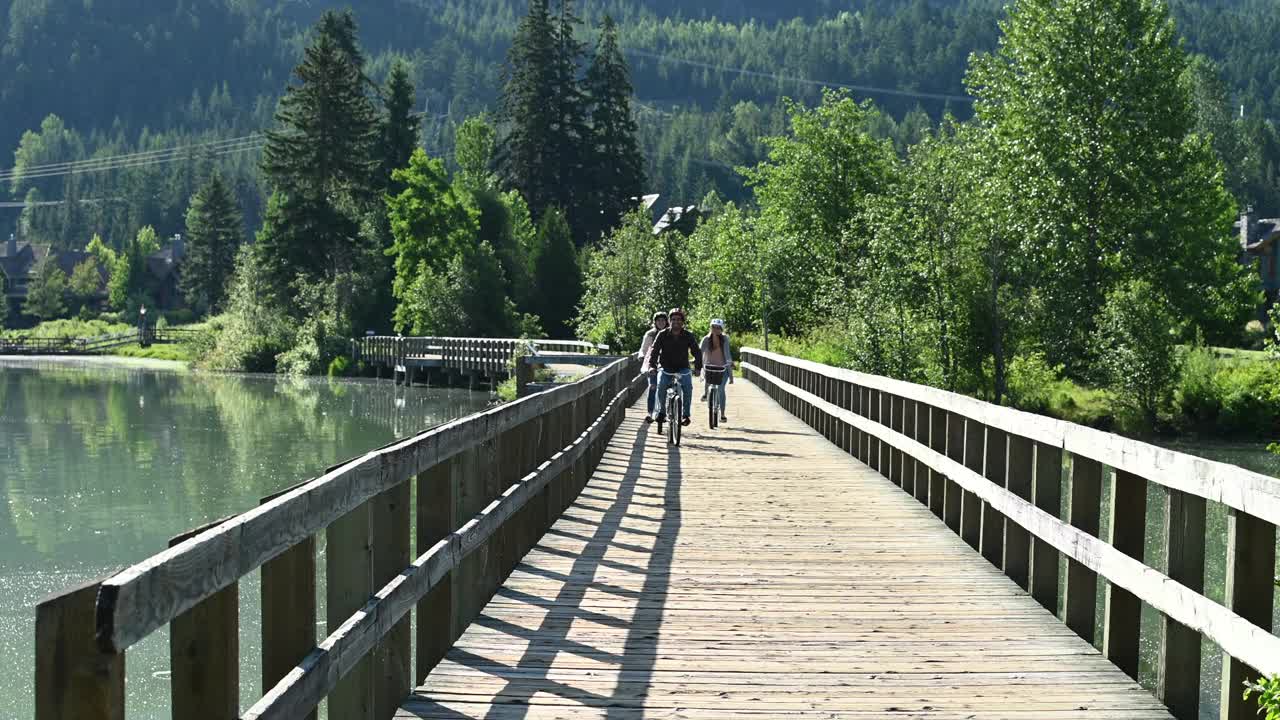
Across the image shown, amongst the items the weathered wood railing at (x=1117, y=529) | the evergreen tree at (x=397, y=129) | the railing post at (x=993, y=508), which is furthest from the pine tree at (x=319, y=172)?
the railing post at (x=993, y=508)

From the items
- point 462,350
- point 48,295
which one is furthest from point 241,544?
point 48,295

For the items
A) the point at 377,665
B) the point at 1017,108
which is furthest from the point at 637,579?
the point at 1017,108

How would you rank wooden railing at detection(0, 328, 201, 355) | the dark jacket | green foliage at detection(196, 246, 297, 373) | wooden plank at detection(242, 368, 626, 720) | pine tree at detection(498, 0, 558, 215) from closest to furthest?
wooden plank at detection(242, 368, 626, 720)
the dark jacket
green foliage at detection(196, 246, 297, 373)
pine tree at detection(498, 0, 558, 215)
wooden railing at detection(0, 328, 201, 355)

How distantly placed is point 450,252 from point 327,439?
41666 mm

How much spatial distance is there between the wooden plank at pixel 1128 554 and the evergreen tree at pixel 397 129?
82.0 m

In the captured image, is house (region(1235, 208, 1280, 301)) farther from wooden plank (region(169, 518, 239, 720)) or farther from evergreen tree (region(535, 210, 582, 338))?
wooden plank (region(169, 518, 239, 720))

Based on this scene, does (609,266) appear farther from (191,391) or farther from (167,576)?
(167,576)

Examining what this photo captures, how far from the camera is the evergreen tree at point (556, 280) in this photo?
277ft

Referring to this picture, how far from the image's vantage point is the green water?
16.1 meters

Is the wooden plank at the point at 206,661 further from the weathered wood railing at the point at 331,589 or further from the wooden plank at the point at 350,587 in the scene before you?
the wooden plank at the point at 350,587

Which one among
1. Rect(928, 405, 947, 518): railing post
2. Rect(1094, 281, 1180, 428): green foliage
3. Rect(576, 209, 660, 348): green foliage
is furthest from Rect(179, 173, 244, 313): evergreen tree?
Rect(928, 405, 947, 518): railing post

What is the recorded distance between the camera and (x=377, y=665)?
18.6 ft

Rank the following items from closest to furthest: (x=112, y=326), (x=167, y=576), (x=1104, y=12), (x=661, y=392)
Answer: (x=167, y=576), (x=661, y=392), (x=1104, y=12), (x=112, y=326)

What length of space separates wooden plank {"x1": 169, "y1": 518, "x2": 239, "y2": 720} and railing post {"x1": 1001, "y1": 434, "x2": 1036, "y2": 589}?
6033 millimetres
